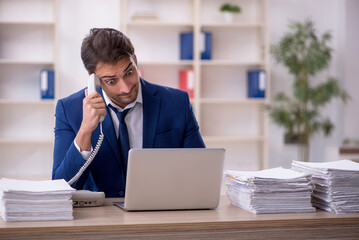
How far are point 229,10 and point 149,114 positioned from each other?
3.25 m

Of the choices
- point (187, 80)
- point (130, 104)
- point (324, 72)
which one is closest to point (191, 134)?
point (130, 104)

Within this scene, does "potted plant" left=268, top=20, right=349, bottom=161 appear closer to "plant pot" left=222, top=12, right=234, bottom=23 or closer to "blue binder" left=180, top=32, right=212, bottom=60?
"plant pot" left=222, top=12, right=234, bottom=23

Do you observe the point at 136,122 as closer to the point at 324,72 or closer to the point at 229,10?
the point at 229,10

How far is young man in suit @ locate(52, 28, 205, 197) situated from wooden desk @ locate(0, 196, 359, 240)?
0.39 meters

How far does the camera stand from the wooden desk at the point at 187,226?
1.49 metres

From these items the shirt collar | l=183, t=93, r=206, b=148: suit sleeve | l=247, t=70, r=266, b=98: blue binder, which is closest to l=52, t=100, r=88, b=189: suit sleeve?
the shirt collar

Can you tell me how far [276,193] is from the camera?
5.71ft

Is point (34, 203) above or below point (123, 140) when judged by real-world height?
below

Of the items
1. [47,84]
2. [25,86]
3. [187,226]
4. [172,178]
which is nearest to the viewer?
[187,226]

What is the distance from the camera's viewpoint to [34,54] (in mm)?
5227

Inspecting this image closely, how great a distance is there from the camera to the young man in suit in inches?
78.3

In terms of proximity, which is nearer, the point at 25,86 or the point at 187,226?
the point at 187,226

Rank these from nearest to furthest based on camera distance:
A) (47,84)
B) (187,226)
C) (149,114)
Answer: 1. (187,226)
2. (149,114)
3. (47,84)

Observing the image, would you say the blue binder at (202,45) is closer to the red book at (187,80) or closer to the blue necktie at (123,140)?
the red book at (187,80)
